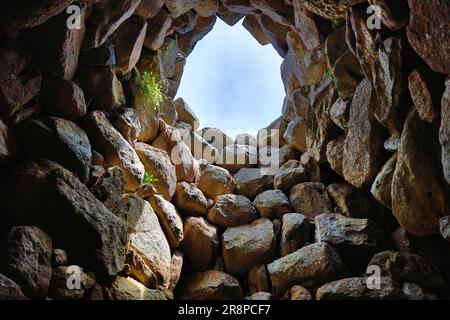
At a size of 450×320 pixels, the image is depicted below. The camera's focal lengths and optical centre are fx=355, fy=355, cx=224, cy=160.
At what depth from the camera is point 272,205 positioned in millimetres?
12188

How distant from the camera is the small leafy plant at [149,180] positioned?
33.1ft

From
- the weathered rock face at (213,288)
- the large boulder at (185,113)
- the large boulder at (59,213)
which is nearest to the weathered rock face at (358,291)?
the weathered rock face at (213,288)

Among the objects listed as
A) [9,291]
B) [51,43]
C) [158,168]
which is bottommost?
[9,291]

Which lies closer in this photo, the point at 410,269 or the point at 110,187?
the point at 410,269

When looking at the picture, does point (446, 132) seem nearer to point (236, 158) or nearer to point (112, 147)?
point (112, 147)

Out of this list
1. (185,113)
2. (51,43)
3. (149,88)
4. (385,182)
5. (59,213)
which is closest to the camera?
(59,213)

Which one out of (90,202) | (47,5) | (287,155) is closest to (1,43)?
(47,5)

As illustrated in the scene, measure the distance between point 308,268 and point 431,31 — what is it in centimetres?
583

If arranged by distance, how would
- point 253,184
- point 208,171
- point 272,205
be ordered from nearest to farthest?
1. point 272,205
2. point 208,171
3. point 253,184

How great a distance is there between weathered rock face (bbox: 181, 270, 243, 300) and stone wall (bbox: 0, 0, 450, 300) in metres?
0.04

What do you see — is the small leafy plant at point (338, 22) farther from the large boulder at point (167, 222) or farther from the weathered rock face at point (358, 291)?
the large boulder at point (167, 222)

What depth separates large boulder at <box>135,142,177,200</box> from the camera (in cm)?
1079

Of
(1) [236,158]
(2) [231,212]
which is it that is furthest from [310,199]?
(1) [236,158]

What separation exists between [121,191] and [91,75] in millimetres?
3178
